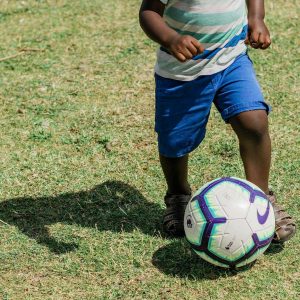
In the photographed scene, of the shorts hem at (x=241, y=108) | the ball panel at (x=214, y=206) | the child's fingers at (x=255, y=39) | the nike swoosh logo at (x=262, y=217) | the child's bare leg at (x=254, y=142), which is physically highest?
the child's fingers at (x=255, y=39)

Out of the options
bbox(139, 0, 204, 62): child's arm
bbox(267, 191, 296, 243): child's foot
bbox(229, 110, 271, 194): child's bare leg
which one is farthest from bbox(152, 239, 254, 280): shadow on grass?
bbox(139, 0, 204, 62): child's arm

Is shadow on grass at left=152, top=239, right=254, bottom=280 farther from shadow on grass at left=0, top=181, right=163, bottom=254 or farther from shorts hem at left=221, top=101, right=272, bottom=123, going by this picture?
shorts hem at left=221, top=101, right=272, bottom=123

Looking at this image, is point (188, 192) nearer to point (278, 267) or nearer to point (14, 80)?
point (278, 267)

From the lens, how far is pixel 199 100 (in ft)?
13.0

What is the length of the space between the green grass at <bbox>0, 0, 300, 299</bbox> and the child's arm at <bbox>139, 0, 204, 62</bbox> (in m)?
1.07

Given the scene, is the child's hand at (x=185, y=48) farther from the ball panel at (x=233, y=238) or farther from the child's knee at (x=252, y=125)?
the ball panel at (x=233, y=238)

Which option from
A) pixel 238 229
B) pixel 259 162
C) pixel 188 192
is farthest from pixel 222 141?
pixel 238 229

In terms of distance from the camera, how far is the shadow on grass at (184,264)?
3867 mm

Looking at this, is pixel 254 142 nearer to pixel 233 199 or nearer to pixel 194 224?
pixel 233 199

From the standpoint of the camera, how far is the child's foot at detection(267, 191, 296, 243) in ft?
13.1

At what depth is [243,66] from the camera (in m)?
3.98

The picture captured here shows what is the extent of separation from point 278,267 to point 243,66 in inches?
39.7

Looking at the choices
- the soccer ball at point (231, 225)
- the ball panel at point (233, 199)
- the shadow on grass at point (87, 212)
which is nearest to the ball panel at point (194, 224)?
the soccer ball at point (231, 225)

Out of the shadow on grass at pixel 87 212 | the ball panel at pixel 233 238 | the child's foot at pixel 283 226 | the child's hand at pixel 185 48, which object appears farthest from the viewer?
the shadow on grass at pixel 87 212
